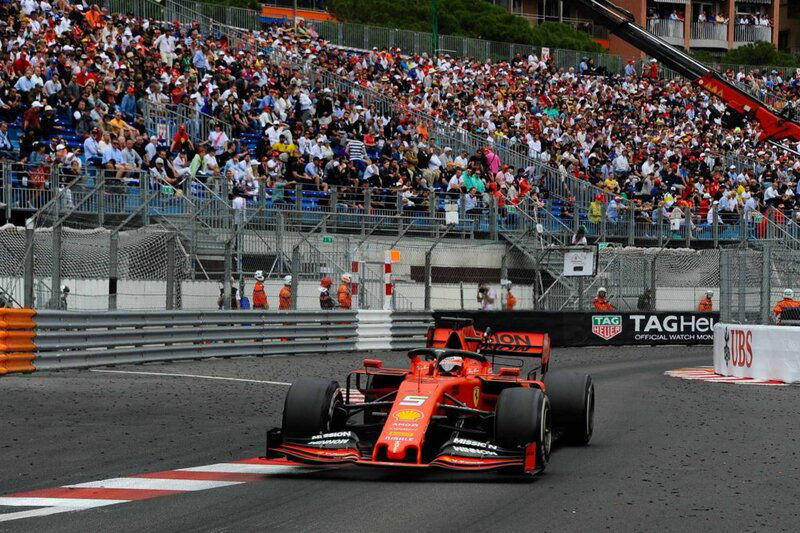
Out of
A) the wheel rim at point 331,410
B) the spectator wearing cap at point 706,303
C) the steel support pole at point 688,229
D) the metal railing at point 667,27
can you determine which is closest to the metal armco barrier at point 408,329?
the spectator wearing cap at point 706,303

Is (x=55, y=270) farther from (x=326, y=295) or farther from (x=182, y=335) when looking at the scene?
(x=326, y=295)

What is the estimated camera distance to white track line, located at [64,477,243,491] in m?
8.05

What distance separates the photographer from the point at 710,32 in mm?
73188

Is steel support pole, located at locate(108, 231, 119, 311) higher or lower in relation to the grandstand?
lower

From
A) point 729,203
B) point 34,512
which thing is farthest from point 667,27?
point 34,512

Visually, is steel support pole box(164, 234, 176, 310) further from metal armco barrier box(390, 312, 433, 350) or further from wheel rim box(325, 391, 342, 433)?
wheel rim box(325, 391, 342, 433)

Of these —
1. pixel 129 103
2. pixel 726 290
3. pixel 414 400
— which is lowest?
pixel 414 400

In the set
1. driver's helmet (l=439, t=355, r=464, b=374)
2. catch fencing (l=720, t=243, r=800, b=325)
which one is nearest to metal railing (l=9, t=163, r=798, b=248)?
catch fencing (l=720, t=243, r=800, b=325)

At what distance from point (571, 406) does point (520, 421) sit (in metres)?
1.94

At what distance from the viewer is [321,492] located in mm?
8016

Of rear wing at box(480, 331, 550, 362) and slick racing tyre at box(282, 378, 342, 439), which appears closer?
slick racing tyre at box(282, 378, 342, 439)

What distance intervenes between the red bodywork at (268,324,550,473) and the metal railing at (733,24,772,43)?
67.4 m

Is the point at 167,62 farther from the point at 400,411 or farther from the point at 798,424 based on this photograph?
the point at 400,411

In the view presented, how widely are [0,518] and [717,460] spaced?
5.37 meters
